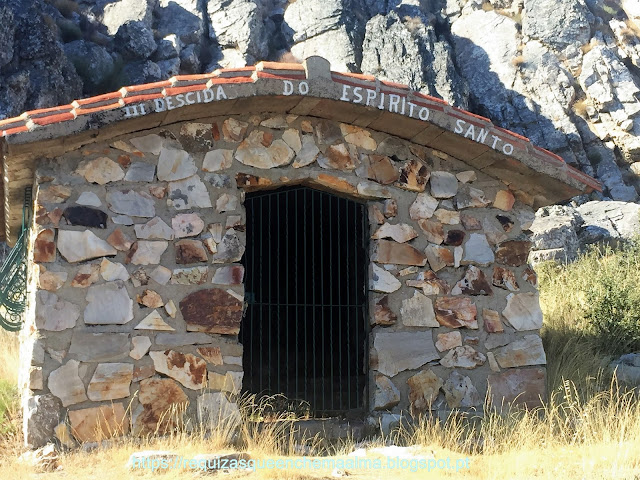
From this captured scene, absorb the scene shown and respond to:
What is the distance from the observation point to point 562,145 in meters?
25.8

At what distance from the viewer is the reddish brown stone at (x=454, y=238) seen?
690cm

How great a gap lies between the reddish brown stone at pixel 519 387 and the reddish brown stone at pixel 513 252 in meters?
1.05

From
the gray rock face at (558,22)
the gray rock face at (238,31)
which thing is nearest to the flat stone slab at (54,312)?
the gray rock face at (238,31)

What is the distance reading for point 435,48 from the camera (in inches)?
1123

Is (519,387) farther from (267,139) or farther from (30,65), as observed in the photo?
(30,65)

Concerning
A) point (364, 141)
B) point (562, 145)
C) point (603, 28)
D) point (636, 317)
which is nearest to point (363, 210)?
point (364, 141)

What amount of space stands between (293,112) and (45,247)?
2437 millimetres

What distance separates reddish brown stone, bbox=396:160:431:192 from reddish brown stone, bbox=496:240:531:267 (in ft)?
3.32

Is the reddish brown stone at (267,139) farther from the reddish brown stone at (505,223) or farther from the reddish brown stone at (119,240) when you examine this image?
the reddish brown stone at (505,223)

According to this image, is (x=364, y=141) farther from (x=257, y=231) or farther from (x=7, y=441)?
(x=7, y=441)

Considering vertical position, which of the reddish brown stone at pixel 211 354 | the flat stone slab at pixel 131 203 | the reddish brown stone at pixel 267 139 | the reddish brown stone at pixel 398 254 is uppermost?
the reddish brown stone at pixel 267 139

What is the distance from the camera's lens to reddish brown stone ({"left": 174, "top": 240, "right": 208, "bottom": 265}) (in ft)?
19.7

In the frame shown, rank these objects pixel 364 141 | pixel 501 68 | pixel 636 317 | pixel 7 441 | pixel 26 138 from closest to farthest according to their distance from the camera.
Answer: pixel 26 138 → pixel 7 441 → pixel 364 141 → pixel 636 317 → pixel 501 68

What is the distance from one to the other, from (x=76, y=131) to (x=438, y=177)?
338cm
